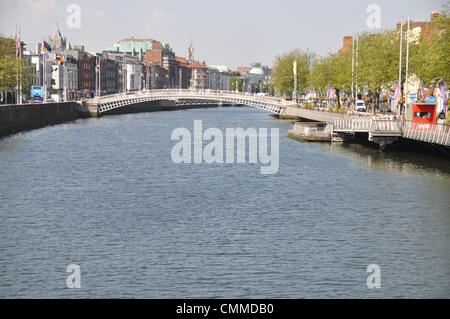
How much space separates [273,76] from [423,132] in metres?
96.0

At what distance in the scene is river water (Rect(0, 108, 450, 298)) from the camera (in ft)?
80.0

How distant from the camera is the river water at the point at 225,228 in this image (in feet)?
80.0

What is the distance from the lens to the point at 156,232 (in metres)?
30.6

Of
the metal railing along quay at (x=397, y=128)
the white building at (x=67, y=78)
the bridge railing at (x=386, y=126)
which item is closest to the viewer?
the metal railing along quay at (x=397, y=128)

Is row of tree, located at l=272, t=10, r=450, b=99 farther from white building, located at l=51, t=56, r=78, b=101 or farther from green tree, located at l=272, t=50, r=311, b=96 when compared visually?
white building, located at l=51, t=56, r=78, b=101

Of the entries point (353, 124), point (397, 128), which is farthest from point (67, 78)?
point (397, 128)

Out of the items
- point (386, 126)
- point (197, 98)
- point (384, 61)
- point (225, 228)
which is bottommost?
point (225, 228)

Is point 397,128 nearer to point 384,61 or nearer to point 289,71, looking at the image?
point 384,61

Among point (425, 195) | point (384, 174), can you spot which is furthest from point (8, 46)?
point (425, 195)

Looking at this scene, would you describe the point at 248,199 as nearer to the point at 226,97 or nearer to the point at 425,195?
the point at 425,195

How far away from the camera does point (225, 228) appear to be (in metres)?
31.5

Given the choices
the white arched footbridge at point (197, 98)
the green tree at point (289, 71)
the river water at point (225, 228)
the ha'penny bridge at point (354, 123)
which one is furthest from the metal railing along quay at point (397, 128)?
the green tree at point (289, 71)

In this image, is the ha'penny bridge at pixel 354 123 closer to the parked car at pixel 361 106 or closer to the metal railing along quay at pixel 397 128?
the metal railing along quay at pixel 397 128

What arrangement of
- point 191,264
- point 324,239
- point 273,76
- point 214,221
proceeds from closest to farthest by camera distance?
1. point 191,264
2. point 324,239
3. point 214,221
4. point 273,76
